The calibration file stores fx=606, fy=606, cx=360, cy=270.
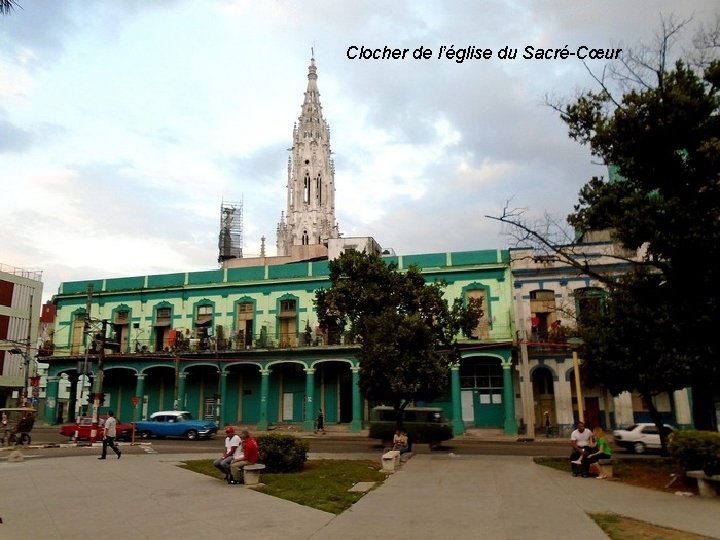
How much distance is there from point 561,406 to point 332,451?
599 inches

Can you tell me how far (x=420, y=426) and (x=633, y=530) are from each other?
16.5 meters

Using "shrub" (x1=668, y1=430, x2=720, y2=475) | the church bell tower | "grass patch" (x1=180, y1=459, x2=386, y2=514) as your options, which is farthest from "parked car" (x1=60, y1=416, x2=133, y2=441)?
the church bell tower

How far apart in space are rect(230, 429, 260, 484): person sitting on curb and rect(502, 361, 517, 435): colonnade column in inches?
837

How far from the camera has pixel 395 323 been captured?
69.4 feet

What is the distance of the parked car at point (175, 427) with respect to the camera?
→ 1172 inches

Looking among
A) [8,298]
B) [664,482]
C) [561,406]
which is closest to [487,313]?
[561,406]

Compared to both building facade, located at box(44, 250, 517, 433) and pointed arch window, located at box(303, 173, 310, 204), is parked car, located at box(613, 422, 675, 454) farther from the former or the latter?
pointed arch window, located at box(303, 173, 310, 204)

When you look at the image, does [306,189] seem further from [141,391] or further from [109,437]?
[109,437]

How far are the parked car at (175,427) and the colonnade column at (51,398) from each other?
13.0 metres

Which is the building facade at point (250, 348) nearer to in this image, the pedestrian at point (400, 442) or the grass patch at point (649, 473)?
the pedestrian at point (400, 442)

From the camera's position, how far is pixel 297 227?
94.1 m

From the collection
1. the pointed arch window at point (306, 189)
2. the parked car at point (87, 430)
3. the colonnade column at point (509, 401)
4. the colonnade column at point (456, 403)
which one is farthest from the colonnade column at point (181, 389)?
the pointed arch window at point (306, 189)

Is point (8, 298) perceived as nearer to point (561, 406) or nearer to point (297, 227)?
point (561, 406)

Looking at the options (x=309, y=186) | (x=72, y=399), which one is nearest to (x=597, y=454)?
(x=72, y=399)
